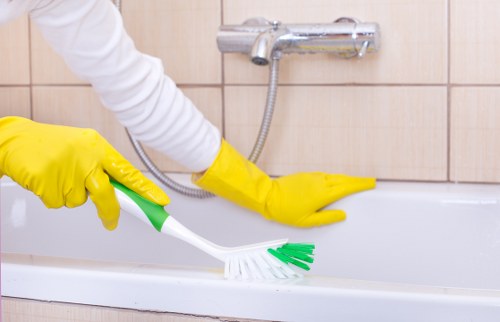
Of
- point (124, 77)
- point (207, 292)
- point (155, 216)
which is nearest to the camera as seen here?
point (207, 292)

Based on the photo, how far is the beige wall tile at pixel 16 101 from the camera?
173 cm

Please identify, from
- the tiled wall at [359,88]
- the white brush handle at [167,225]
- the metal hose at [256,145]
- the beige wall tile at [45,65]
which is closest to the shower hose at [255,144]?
the metal hose at [256,145]

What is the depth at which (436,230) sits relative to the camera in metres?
1.40

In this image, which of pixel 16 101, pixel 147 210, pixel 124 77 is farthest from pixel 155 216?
pixel 16 101

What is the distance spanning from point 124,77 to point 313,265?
501 millimetres

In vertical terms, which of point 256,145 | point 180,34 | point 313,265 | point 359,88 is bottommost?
point 313,265

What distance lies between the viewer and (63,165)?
92 cm

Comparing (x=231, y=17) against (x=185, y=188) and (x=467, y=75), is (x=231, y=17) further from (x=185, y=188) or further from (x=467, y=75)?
(x=467, y=75)

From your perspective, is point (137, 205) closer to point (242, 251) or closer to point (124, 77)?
point (242, 251)

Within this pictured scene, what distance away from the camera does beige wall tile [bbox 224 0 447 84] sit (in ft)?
4.80

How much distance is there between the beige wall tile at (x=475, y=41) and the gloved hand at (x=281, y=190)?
0.27 meters

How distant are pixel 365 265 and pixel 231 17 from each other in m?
0.56

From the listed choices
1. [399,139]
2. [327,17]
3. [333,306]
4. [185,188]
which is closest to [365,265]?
[399,139]

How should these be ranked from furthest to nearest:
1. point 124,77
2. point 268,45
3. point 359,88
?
point 359,88, point 268,45, point 124,77
